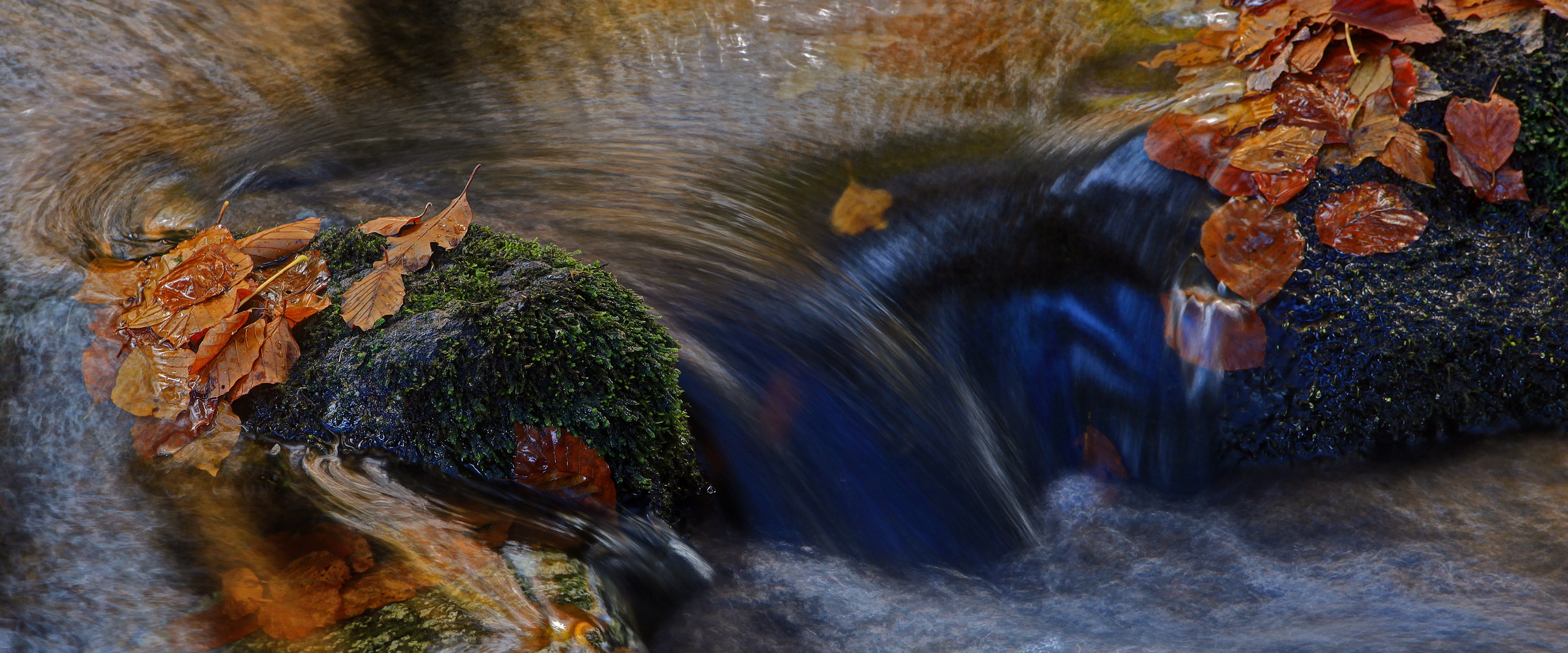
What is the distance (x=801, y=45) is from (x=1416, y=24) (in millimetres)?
2513

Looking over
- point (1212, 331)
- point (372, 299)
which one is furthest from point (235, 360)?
point (1212, 331)

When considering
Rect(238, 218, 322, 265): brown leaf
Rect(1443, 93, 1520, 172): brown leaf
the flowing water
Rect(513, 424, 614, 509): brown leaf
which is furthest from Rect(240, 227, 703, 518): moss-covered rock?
Rect(1443, 93, 1520, 172): brown leaf

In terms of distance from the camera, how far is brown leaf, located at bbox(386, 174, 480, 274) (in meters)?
2.96

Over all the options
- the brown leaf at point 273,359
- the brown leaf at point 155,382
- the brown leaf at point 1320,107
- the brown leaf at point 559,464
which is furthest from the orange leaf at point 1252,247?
the brown leaf at point 155,382

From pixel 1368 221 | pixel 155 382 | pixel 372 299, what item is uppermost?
pixel 1368 221

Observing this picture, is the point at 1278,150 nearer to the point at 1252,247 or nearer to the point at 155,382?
the point at 1252,247

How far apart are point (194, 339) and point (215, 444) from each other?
0.35 meters

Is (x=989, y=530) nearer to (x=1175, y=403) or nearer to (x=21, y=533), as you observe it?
(x=1175, y=403)

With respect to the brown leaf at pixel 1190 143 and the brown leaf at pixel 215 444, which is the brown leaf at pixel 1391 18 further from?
the brown leaf at pixel 215 444

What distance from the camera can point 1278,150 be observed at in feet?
10.7

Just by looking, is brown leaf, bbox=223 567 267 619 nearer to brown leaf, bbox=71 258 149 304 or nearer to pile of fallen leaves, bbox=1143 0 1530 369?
brown leaf, bbox=71 258 149 304

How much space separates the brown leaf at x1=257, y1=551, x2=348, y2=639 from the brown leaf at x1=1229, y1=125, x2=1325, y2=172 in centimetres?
338

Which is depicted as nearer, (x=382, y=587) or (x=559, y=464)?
(x=382, y=587)

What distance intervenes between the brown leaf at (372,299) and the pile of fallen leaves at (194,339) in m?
0.13
